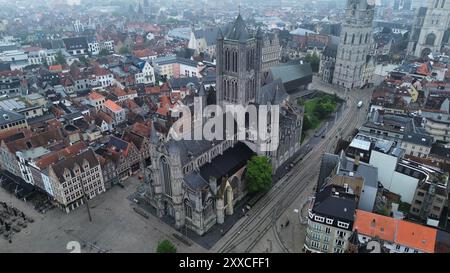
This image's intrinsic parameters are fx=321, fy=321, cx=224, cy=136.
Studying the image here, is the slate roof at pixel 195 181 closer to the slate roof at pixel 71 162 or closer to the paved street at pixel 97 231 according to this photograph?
the paved street at pixel 97 231

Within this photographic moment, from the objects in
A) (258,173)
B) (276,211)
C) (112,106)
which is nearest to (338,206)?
(276,211)

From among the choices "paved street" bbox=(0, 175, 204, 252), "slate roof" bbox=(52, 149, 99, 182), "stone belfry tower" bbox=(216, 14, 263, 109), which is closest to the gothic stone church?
"stone belfry tower" bbox=(216, 14, 263, 109)

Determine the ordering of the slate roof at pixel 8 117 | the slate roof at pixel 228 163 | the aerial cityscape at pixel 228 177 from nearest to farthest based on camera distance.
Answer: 1. the aerial cityscape at pixel 228 177
2. the slate roof at pixel 228 163
3. the slate roof at pixel 8 117

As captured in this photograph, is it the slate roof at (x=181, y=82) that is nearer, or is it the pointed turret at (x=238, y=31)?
the pointed turret at (x=238, y=31)

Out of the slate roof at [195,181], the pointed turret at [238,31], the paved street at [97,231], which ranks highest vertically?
the pointed turret at [238,31]

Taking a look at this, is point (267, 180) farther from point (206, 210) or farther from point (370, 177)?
point (370, 177)

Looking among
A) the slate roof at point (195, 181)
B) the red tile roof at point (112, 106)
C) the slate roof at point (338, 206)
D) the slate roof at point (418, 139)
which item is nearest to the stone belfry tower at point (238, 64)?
the slate roof at point (195, 181)

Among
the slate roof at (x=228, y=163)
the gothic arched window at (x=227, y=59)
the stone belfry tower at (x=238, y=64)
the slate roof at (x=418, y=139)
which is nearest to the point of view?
the slate roof at (x=228, y=163)

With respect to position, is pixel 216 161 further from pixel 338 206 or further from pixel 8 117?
pixel 8 117
